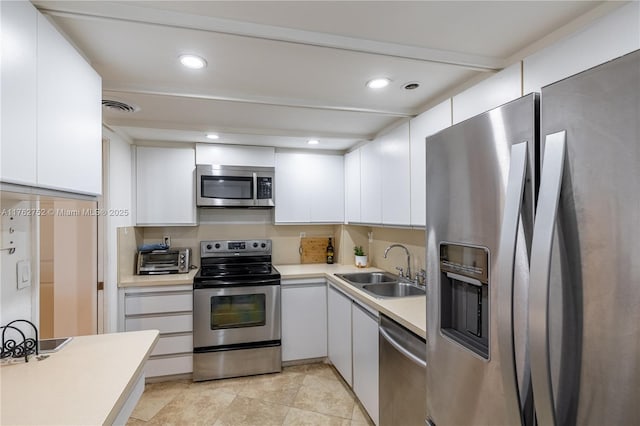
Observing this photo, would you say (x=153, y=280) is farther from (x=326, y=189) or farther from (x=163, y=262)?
(x=326, y=189)

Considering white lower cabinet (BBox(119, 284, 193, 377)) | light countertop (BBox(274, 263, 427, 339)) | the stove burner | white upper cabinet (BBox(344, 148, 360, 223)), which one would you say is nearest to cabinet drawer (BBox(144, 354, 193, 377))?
white lower cabinet (BBox(119, 284, 193, 377))

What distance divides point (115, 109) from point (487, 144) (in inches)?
95.8

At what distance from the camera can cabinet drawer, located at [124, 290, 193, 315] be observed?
266 cm

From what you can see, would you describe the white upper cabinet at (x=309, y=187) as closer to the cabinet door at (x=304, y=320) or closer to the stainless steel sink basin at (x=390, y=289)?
the cabinet door at (x=304, y=320)

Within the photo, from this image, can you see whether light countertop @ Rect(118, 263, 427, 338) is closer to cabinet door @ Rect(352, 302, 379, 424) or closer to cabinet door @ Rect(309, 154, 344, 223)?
cabinet door @ Rect(352, 302, 379, 424)

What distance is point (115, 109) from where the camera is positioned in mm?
2221

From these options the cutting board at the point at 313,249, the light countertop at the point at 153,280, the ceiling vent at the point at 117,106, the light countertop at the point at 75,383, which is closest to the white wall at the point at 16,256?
the light countertop at the point at 75,383

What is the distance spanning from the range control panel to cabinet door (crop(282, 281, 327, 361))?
0.66 m

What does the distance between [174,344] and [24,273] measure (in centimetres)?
163

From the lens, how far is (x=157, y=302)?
2717 mm

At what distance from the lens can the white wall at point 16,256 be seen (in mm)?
1289

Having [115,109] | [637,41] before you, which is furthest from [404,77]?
[115,109]

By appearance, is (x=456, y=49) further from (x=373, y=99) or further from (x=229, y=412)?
(x=229, y=412)

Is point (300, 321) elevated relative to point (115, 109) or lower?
lower
